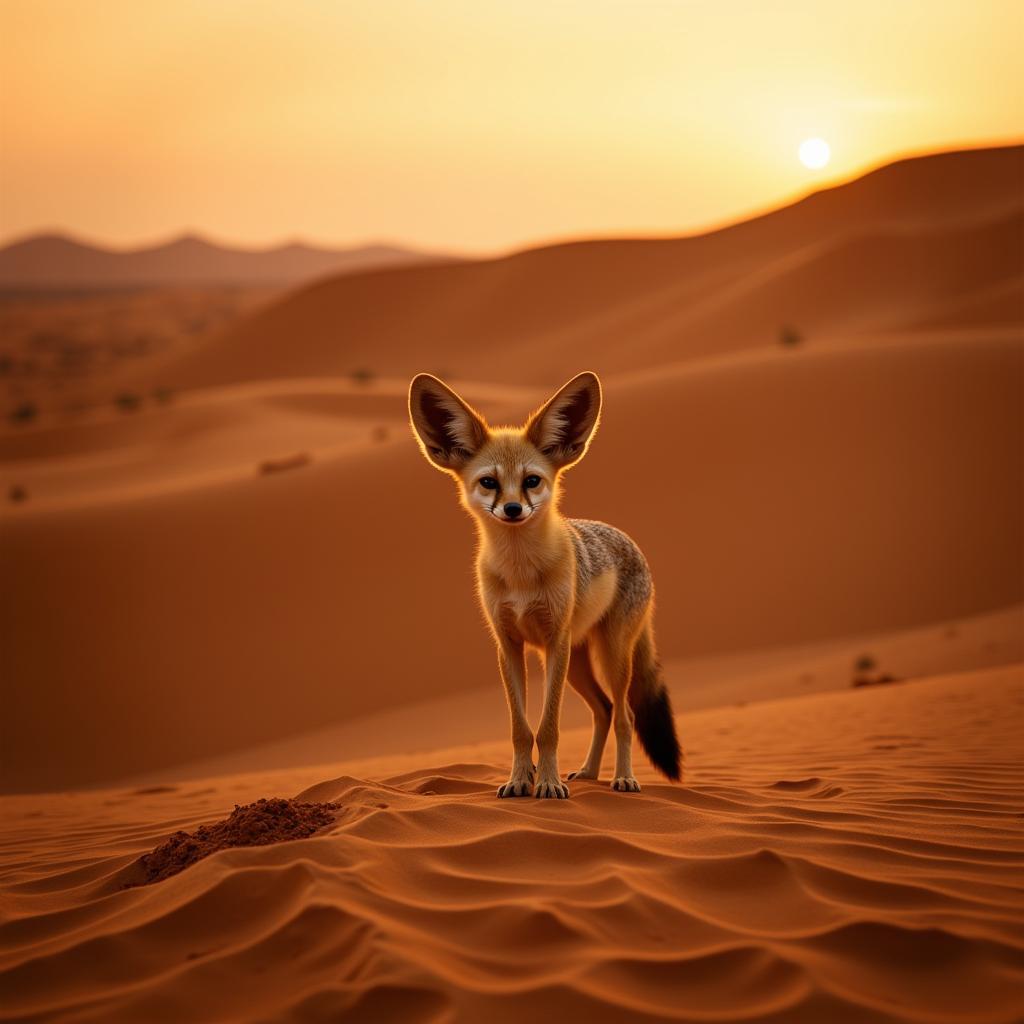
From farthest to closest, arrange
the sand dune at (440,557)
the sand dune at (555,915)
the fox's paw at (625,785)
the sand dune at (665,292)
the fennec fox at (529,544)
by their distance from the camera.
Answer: the sand dune at (665,292) < the sand dune at (440,557) < the fox's paw at (625,785) < the fennec fox at (529,544) < the sand dune at (555,915)

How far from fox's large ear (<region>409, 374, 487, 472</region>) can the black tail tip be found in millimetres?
1549

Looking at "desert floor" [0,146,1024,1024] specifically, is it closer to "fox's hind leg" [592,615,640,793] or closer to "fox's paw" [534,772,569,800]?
"fox's paw" [534,772,569,800]

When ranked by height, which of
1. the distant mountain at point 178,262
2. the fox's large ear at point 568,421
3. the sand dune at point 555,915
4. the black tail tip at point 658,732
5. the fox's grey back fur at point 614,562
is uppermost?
the distant mountain at point 178,262

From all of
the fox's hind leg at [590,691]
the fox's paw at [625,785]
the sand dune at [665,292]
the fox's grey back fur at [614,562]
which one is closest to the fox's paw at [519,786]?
the fox's paw at [625,785]

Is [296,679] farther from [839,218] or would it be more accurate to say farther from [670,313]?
[839,218]

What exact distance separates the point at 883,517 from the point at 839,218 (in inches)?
1789

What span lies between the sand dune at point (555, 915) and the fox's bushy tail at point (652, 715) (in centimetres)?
15

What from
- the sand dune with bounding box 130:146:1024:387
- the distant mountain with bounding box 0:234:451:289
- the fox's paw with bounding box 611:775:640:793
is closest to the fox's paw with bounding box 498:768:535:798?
the fox's paw with bounding box 611:775:640:793

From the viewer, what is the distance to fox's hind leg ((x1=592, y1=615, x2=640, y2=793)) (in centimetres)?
525

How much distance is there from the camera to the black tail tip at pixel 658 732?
17.5ft

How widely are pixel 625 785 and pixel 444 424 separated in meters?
1.86

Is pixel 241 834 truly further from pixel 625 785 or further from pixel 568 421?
pixel 568 421

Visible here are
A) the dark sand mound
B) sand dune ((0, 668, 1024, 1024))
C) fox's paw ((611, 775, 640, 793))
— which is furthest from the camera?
fox's paw ((611, 775, 640, 793))

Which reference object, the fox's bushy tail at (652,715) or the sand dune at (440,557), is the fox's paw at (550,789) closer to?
the fox's bushy tail at (652,715)
